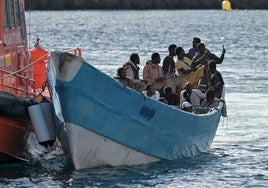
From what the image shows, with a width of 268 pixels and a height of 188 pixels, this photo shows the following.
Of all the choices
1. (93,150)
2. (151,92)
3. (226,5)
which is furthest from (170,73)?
(226,5)

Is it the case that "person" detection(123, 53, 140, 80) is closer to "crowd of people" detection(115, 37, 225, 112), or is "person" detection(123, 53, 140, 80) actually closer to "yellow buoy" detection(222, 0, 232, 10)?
"crowd of people" detection(115, 37, 225, 112)

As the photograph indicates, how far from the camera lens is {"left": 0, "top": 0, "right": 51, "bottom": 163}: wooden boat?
17.9 metres

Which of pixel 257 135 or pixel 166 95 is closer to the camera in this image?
pixel 166 95

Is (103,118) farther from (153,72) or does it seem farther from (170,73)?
(170,73)

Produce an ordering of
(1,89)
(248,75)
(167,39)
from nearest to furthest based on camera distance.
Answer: (1,89)
(248,75)
(167,39)

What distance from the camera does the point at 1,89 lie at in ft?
60.3

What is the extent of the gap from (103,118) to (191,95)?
361 cm

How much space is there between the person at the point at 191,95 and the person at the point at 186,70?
1167 millimetres

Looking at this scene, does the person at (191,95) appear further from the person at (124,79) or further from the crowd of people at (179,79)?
the person at (124,79)

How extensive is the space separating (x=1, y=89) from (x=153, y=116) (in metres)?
2.54

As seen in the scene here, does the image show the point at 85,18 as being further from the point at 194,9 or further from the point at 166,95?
the point at 166,95

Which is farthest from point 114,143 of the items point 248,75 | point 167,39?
point 167,39

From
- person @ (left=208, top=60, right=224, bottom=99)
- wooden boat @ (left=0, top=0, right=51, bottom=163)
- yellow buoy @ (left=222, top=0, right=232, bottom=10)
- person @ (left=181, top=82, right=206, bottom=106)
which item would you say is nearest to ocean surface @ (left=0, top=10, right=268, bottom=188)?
wooden boat @ (left=0, top=0, right=51, bottom=163)

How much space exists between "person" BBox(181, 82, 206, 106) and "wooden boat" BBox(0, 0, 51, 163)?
9.16 feet
